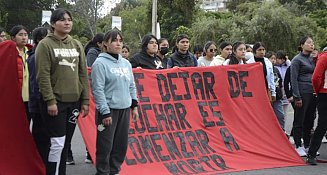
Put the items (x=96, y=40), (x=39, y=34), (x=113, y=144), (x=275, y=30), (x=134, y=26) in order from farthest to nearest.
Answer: (x=134, y=26), (x=275, y=30), (x=96, y=40), (x=39, y=34), (x=113, y=144)

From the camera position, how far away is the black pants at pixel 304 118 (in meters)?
7.88

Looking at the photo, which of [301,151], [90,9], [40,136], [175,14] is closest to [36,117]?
[40,136]

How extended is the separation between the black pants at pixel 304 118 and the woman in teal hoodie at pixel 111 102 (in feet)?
10.8

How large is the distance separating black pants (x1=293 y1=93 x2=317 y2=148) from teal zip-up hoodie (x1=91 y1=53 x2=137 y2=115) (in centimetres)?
334

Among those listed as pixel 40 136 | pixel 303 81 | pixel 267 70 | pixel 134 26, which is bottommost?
pixel 134 26

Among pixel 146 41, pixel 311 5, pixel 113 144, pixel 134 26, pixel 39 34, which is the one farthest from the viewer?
pixel 134 26

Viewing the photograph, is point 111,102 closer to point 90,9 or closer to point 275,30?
point 275,30

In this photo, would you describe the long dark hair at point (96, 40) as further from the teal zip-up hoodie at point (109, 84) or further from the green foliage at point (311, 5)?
the green foliage at point (311, 5)

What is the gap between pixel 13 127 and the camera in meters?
5.49

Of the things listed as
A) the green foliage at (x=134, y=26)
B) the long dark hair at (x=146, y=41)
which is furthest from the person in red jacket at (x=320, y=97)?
the green foliage at (x=134, y=26)

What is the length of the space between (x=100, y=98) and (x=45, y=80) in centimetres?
68

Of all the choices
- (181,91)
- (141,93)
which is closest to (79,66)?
(141,93)

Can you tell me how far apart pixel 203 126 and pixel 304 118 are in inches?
75.0

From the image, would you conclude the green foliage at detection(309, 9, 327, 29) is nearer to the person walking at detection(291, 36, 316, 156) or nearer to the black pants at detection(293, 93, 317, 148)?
the black pants at detection(293, 93, 317, 148)
